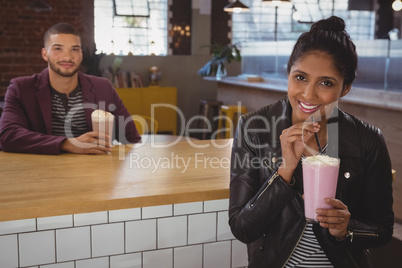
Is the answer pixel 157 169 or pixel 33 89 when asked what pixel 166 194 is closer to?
pixel 157 169

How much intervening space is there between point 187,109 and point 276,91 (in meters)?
3.24

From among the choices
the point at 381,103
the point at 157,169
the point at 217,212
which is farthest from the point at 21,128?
the point at 381,103

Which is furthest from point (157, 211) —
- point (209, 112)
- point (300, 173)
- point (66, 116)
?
point (209, 112)

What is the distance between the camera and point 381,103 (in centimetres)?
407

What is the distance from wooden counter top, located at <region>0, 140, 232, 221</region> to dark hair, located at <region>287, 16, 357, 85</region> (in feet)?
1.85

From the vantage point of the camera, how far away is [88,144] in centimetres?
210

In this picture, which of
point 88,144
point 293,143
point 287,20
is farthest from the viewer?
point 287,20

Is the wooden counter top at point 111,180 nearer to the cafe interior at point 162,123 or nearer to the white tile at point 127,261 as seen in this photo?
the cafe interior at point 162,123

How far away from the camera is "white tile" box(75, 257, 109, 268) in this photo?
158 cm

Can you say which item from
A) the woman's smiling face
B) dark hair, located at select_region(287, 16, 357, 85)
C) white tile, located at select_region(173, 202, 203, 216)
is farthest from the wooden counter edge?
dark hair, located at select_region(287, 16, 357, 85)

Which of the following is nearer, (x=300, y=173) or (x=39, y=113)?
(x=300, y=173)

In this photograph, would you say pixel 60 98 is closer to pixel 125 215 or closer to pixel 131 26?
pixel 125 215

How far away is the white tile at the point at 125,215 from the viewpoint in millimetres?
1610

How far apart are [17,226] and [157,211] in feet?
1.53
